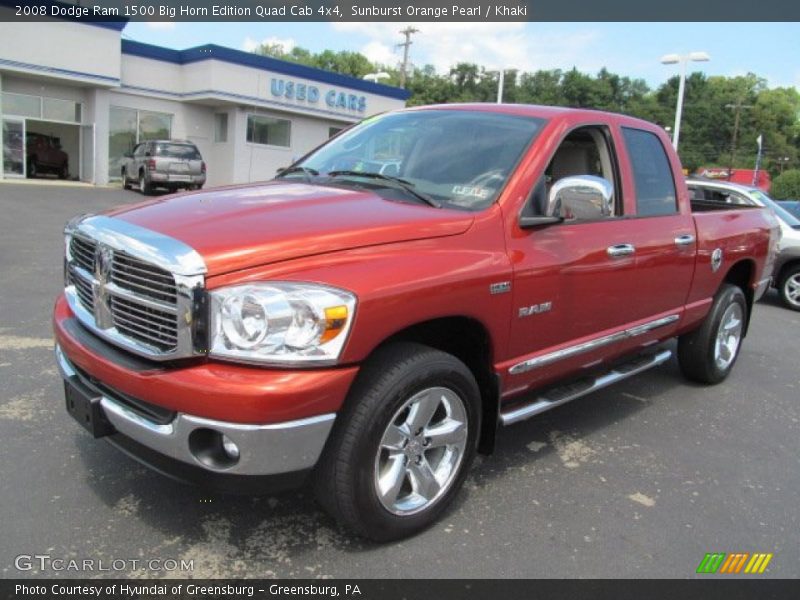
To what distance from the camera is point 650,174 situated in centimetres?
445

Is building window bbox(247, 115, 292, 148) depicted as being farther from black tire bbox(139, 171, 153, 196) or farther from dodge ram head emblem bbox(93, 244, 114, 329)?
dodge ram head emblem bbox(93, 244, 114, 329)

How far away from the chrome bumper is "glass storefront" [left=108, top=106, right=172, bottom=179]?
24646 millimetres

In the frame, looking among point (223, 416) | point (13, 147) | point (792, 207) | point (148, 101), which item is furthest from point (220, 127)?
point (223, 416)

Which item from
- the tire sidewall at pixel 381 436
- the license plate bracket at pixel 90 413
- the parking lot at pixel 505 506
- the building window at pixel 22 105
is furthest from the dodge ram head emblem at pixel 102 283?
the building window at pixel 22 105

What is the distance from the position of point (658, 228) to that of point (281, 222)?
2.60 metres

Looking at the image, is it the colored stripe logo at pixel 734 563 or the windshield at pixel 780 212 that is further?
the windshield at pixel 780 212

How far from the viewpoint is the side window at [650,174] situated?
4270 millimetres

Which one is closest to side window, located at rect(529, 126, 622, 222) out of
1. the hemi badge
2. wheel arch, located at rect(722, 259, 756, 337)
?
the hemi badge

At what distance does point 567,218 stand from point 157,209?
2.00 m

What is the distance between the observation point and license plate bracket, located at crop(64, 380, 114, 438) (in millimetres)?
2676

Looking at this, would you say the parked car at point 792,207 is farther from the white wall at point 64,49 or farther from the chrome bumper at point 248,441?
the white wall at point 64,49
